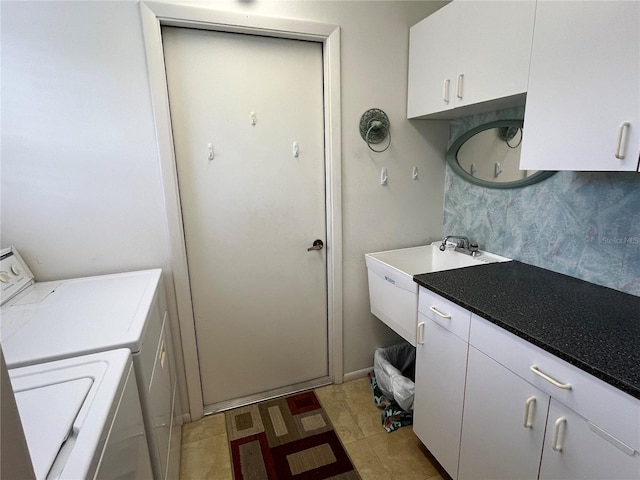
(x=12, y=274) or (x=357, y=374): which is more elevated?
(x=12, y=274)

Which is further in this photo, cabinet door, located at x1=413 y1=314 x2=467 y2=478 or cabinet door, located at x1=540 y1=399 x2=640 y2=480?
cabinet door, located at x1=413 y1=314 x2=467 y2=478

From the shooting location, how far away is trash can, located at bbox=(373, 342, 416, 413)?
190 centimetres

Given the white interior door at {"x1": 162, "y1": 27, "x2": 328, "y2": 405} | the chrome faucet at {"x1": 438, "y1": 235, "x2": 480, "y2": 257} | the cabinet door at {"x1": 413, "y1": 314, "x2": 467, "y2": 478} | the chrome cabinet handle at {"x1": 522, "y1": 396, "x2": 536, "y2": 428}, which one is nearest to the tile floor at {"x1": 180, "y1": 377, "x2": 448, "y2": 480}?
the cabinet door at {"x1": 413, "y1": 314, "x2": 467, "y2": 478}

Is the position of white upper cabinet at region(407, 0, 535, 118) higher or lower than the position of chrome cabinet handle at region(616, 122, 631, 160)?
higher

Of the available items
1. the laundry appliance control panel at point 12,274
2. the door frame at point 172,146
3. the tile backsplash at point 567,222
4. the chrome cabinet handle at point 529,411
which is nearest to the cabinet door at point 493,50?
the tile backsplash at point 567,222

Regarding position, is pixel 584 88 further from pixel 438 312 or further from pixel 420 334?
pixel 420 334

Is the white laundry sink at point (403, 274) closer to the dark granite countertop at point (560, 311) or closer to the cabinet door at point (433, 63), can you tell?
the dark granite countertop at point (560, 311)

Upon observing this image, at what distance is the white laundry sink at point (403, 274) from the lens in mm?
1728

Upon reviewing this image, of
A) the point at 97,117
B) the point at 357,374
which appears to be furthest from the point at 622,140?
the point at 97,117

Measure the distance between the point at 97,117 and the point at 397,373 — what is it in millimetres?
2100

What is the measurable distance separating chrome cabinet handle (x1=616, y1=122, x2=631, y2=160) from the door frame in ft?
4.15

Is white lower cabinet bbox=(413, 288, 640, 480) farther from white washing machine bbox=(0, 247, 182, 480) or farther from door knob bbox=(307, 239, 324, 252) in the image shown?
white washing machine bbox=(0, 247, 182, 480)

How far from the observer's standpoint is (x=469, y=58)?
A: 1.57 m

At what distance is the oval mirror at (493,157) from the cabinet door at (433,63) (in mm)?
355
